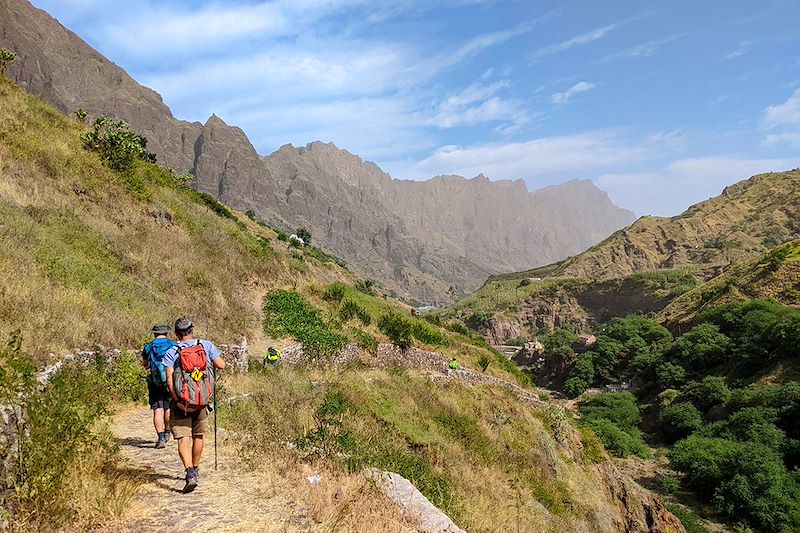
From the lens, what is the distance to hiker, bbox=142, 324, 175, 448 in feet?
23.4

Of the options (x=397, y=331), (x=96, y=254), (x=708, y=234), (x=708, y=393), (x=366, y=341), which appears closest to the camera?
(x=96, y=254)

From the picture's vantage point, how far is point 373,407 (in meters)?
13.0

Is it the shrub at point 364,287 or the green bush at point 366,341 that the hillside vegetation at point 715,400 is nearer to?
the shrub at point 364,287

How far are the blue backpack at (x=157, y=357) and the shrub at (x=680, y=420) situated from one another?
60653 mm

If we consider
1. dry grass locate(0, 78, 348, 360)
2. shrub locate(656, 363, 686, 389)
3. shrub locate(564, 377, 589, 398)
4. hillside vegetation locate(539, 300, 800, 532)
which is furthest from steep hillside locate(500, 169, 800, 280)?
dry grass locate(0, 78, 348, 360)

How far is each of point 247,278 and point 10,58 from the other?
43.8ft

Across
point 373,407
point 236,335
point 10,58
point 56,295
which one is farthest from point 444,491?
point 10,58

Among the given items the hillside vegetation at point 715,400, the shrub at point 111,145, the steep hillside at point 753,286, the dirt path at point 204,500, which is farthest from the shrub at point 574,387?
the dirt path at point 204,500

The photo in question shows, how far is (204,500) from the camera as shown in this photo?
573cm

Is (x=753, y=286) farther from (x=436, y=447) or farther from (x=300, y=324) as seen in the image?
(x=436, y=447)

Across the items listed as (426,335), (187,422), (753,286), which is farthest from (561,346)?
(187,422)

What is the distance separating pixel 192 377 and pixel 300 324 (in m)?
15.1

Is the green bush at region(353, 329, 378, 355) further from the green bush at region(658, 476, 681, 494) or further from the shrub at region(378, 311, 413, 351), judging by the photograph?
the green bush at region(658, 476, 681, 494)

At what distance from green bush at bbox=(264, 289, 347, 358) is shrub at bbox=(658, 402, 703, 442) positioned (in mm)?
50551
